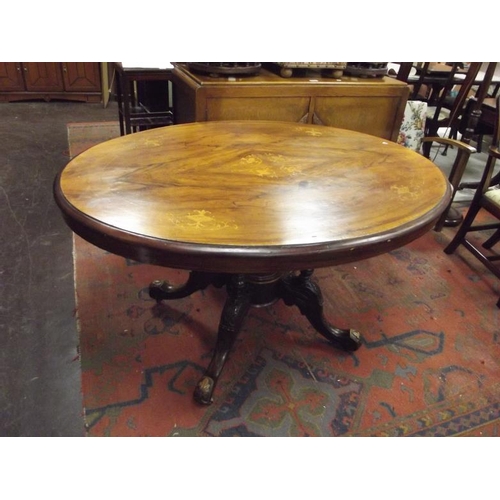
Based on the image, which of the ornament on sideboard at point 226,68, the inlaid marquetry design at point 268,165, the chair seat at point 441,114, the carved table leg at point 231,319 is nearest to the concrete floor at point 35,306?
the carved table leg at point 231,319

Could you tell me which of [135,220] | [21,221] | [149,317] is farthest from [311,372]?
[21,221]

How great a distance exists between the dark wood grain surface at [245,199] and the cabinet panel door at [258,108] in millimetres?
612

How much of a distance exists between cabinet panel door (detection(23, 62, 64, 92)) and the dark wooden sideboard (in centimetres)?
310

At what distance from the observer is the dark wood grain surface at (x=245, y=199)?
33.3 inches

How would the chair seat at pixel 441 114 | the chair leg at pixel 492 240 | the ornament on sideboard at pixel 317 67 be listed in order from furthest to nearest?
the chair seat at pixel 441 114 → the chair leg at pixel 492 240 → the ornament on sideboard at pixel 317 67

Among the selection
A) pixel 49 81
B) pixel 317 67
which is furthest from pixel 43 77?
pixel 317 67

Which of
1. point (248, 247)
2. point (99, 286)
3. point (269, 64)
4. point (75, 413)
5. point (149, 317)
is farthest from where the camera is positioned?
point (269, 64)

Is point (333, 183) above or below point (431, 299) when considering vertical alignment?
above

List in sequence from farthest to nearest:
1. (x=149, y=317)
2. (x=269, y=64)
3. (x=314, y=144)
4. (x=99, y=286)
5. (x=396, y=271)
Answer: (x=269, y=64), (x=396, y=271), (x=99, y=286), (x=149, y=317), (x=314, y=144)

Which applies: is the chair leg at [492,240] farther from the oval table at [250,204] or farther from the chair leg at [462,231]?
the oval table at [250,204]

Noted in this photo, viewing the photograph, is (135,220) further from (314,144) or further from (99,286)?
(99,286)

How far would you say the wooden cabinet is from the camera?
4.59 m

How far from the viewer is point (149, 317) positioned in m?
1.72

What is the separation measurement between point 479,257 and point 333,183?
1427mm
